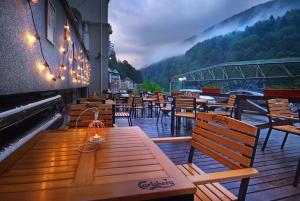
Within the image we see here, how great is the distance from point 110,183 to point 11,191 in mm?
416

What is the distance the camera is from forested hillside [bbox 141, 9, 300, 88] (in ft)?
76.8

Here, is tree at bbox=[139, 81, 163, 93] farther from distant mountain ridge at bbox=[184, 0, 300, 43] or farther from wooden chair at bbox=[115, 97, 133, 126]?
distant mountain ridge at bbox=[184, 0, 300, 43]

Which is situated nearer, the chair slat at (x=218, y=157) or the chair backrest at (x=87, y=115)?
the chair slat at (x=218, y=157)

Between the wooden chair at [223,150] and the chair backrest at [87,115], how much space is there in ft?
4.05

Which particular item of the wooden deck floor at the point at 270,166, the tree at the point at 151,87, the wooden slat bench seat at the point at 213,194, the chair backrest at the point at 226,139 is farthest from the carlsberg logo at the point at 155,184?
the tree at the point at 151,87

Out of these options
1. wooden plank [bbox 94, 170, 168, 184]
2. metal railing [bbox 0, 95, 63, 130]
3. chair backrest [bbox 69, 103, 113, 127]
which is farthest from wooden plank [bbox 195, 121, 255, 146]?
metal railing [bbox 0, 95, 63, 130]

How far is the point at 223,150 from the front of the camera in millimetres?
1666

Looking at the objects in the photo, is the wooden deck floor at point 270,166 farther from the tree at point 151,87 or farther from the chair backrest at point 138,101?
the tree at point 151,87

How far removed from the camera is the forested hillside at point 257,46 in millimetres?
23402

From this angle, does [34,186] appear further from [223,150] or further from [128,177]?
[223,150]

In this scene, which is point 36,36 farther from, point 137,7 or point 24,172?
point 137,7

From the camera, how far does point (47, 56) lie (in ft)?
9.05

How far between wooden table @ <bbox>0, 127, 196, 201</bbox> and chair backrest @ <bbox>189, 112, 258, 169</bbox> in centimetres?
Answer: 57

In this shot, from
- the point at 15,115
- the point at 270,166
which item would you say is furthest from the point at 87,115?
the point at 270,166
